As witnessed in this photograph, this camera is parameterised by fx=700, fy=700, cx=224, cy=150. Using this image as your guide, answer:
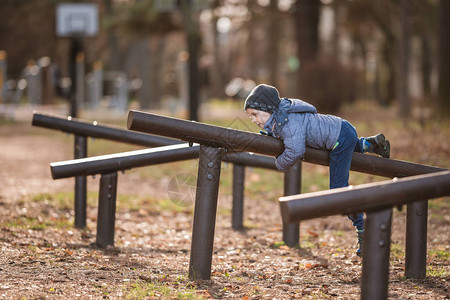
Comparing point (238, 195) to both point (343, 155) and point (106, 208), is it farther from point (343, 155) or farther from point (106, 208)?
point (343, 155)

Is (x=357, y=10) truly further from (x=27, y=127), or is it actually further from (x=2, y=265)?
(x=2, y=265)

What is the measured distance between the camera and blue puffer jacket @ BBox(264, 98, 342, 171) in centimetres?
438

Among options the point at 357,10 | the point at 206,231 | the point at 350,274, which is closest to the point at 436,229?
the point at 350,274

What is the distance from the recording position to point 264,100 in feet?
14.5

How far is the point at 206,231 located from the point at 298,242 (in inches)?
76.7

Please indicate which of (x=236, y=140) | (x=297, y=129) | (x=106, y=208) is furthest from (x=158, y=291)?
(x=106, y=208)

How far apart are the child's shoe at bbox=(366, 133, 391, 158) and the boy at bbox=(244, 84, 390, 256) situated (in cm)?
16

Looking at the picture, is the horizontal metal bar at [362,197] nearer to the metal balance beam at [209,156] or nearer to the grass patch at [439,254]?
the metal balance beam at [209,156]

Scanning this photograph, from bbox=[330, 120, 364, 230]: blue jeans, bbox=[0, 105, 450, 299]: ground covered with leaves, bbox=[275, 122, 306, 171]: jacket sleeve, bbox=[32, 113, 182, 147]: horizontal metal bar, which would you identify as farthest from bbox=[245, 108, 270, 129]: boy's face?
bbox=[32, 113, 182, 147]: horizontal metal bar

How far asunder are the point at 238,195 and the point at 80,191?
160cm

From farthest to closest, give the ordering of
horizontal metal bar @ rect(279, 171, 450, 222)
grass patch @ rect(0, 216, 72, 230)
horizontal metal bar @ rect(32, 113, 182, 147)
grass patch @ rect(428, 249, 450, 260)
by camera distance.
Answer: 1. grass patch @ rect(0, 216, 72, 230)
2. horizontal metal bar @ rect(32, 113, 182, 147)
3. grass patch @ rect(428, 249, 450, 260)
4. horizontal metal bar @ rect(279, 171, 450, 222)

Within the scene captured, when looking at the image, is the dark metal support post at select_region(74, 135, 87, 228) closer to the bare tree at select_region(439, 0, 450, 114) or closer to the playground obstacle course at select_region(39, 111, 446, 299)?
the playground obstacle course at select_region(39, 111, 446, 299)

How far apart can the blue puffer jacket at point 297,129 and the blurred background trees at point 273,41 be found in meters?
11.8

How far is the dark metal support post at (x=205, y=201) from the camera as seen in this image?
4.42 metres
